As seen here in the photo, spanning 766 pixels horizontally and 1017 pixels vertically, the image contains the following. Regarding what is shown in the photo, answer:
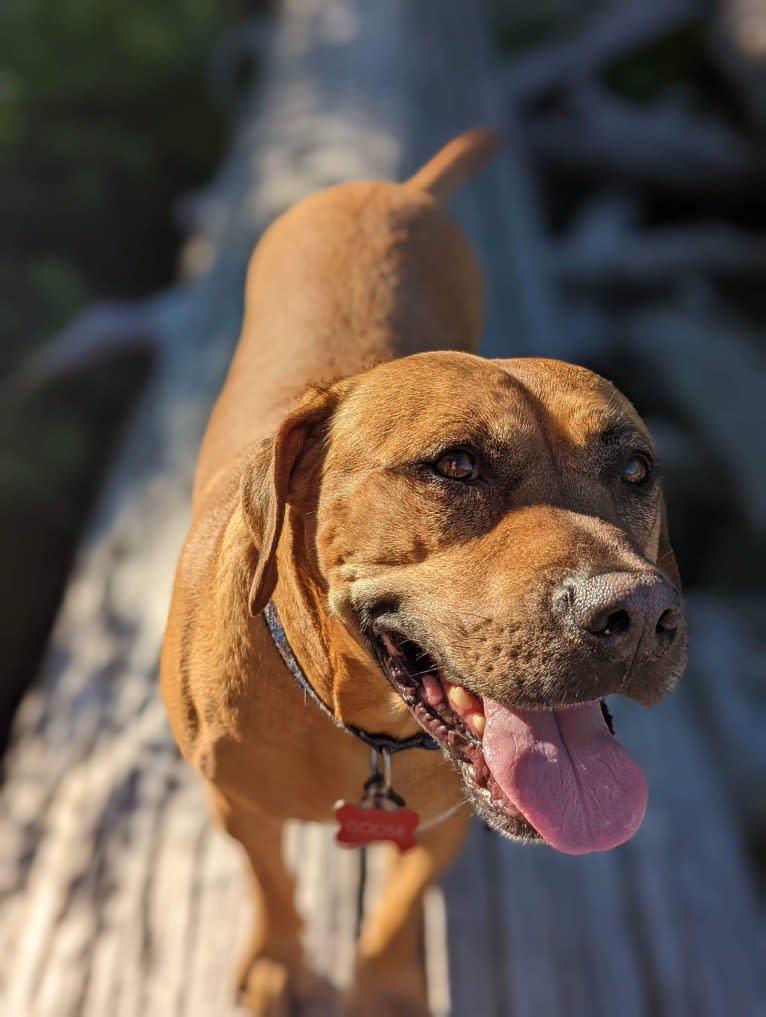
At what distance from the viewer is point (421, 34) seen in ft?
24.1

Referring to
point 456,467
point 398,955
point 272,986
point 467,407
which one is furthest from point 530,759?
point 272,986

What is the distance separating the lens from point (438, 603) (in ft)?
7.01

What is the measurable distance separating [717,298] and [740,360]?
1.09 m

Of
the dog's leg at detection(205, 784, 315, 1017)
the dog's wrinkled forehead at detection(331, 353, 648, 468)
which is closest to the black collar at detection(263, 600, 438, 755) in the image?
the dog's wrinkled forehead at detection(331, 353, 648, 468)

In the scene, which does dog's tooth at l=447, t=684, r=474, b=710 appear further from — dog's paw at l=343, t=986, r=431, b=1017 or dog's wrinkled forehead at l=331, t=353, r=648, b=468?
dog's paw at l=343, t=986, r=431, b=1017

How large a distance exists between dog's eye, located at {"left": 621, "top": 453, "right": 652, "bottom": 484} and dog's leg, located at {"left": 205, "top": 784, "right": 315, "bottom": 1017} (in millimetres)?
1384

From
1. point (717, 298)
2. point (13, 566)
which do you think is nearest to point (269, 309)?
point (13, 566)

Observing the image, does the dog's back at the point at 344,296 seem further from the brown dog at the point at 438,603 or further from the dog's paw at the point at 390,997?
the dog's paw at the point at 390,997

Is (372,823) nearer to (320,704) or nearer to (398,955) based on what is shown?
(320,704)

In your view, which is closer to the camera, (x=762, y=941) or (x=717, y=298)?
(x=762, y=941)

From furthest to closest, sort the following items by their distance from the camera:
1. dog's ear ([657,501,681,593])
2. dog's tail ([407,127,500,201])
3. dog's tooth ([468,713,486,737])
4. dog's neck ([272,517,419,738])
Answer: dog's tail ([407,127,500,201]) < dog's ear ([657,501,681,593]) < dog's neck ([272,517,419,738]) < dog's tooth ([468,713,486,737])

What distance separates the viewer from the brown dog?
6.63 ft

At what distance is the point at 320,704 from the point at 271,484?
0.53 m

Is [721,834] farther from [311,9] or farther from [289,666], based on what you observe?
Result: [311,9]
